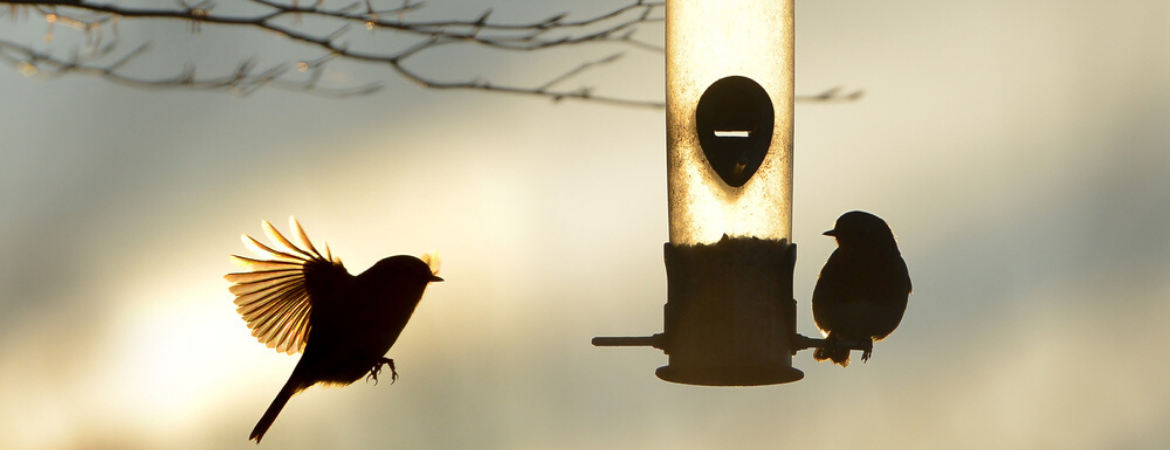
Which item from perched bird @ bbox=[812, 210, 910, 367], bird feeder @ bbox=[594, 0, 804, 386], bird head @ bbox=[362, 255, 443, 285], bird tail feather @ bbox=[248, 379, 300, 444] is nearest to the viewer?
bird tail feather @ bbox=[248, 379, 300, 444]

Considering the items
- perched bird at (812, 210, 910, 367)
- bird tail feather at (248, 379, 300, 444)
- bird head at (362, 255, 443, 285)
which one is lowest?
bird tail feather at (248, 379, 300, 444)

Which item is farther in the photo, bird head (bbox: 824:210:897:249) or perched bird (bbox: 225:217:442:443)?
bird head (bbox: 824:210:897:249)

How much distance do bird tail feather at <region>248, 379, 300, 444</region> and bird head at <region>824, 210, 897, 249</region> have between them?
2.66 m

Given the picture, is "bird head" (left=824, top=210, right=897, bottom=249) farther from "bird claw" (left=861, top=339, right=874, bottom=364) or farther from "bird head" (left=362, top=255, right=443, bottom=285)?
"bird head" (left=362, top=255, right=443, bottom=285)

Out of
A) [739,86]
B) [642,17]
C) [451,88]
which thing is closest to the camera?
[451,88]

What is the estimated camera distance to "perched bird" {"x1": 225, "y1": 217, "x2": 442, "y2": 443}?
15.9 feet

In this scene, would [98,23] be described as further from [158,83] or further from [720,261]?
[720,261]

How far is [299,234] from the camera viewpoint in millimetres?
5102

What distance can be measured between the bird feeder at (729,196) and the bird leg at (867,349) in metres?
0.33

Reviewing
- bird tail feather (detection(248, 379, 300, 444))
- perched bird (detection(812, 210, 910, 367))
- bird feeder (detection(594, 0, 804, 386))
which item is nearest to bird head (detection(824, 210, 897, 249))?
perched bird (detection(812, 210, 910, 367))

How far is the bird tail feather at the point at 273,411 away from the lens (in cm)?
456

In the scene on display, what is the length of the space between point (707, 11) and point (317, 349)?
7.83 feet

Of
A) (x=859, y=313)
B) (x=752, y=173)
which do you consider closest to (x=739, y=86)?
(x=752, y=173)

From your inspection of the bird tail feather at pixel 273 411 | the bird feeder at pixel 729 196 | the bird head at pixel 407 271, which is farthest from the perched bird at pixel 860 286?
the bird tail feather at pixel 273 411
